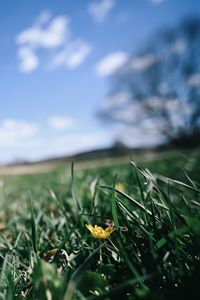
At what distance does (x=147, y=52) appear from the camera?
2214 cm

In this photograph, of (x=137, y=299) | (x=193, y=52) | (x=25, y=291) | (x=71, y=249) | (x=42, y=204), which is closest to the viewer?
(x=137, y=299)

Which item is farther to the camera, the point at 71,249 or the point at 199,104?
the point at 199,104

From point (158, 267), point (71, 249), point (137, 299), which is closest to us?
point (137, 299)

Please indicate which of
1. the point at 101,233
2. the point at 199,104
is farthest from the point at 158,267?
the point at 199,104

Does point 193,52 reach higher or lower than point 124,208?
higher

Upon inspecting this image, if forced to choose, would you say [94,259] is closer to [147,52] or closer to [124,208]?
[124,208]

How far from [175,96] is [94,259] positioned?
900 inches

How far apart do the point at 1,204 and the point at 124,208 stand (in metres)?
1.85

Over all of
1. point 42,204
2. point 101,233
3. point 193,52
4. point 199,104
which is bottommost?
point 42,204

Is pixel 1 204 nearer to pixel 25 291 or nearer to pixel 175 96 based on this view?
pixel 25 291

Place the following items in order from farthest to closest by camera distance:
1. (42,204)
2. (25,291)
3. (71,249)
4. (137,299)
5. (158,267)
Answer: (42,204)
(71,249)
(25,291)
(158,267)
(137,299)

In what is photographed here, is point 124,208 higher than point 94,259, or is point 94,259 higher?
point 124,208

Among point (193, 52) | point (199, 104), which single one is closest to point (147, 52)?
point (193, 52)

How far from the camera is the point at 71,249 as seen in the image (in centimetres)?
99
